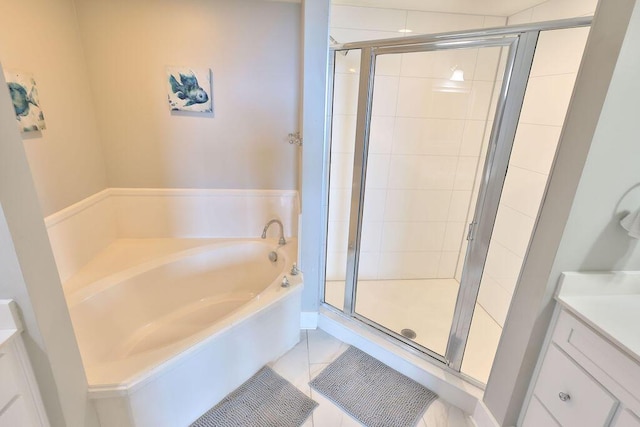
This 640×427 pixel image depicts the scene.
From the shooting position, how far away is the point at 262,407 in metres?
1.53

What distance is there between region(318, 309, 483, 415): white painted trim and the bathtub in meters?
0.29

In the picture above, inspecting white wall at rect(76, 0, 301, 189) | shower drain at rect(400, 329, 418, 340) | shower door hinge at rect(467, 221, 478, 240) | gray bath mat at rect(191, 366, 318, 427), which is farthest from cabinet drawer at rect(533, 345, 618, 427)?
white wall at rect(76, 0, 301, 189)

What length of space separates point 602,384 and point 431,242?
1656mm

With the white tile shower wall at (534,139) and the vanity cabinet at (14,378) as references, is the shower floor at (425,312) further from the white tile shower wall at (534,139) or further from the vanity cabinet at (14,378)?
the vanity cabinet at (14,378)

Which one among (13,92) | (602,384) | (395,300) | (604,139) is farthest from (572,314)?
(13,92)

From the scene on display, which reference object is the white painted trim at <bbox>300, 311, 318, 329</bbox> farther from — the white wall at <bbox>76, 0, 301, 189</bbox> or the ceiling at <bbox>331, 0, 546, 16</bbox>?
the ceiling at <bbox>331, 0, 546, 16</bbox>

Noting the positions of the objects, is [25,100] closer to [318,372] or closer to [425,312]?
[318,372]

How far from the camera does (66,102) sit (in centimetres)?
181

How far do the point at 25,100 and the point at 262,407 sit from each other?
1977mm

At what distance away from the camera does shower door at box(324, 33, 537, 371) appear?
5.94ft

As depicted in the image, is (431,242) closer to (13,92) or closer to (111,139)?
(111,139)

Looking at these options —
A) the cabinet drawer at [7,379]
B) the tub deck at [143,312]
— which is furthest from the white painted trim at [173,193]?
the cabinet drawer at [7,379]

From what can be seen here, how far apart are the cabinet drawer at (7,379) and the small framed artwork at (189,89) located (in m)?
1.75

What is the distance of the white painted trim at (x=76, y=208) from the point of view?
5.49 feet
